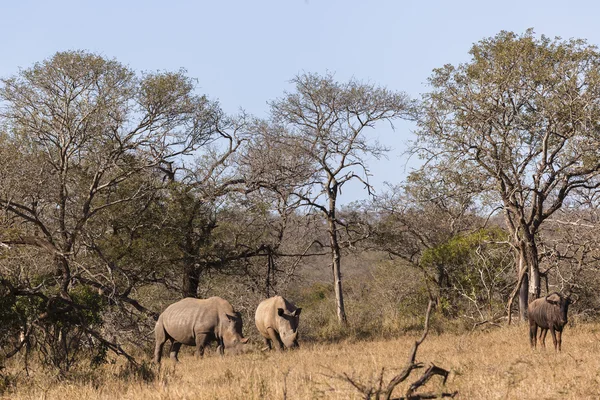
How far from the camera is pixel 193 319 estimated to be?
17.3 m

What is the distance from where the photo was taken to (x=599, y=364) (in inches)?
445

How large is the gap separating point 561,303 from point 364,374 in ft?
17.7

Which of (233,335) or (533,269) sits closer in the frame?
(233,335)

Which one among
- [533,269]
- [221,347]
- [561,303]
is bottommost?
[221,347]

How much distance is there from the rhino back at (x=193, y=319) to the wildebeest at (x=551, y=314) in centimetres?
691

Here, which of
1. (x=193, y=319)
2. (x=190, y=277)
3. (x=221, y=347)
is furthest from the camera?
(x=190, y=277)

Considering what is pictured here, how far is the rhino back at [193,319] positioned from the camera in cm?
1725

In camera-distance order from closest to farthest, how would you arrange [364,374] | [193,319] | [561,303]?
1. [364,374]
2. [561,303]
3. [193,319]

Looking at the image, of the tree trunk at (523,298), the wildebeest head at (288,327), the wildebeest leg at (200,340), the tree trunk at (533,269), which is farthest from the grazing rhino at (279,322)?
the tree trunk at (533,269)

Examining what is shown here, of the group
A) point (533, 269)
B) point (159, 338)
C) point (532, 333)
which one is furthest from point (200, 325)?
point (533, 269)

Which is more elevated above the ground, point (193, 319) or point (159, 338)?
point (193, 319)

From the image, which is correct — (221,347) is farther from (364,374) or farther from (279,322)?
(364,374)

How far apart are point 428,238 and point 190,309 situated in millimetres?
12618

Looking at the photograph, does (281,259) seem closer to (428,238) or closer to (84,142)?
(428,238)
